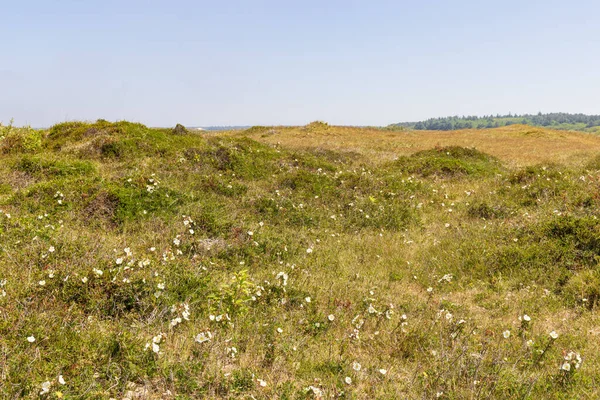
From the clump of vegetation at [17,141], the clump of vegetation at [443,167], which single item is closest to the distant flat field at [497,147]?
the clump of vegetation at [443,167]

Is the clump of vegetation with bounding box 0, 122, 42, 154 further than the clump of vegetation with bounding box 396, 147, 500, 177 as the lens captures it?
No

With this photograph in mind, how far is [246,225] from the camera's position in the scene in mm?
8898

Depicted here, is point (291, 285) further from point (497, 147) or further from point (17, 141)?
point (497, 147)

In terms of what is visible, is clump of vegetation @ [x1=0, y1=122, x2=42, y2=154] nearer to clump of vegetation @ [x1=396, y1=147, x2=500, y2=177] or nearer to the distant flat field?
the distant flat field

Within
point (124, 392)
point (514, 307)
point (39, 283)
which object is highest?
point (39, 283)

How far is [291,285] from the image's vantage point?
6.20 meters

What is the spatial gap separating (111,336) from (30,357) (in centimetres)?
69

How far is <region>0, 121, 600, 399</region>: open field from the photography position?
3.77 meters

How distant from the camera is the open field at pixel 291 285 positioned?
3.77 metres

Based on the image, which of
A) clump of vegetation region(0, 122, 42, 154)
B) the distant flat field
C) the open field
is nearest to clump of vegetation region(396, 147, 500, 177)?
the open field

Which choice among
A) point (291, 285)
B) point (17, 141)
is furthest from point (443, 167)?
point (17, 141)

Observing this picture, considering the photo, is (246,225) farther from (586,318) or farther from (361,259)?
(586,318)

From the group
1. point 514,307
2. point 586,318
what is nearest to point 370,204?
point 514,307

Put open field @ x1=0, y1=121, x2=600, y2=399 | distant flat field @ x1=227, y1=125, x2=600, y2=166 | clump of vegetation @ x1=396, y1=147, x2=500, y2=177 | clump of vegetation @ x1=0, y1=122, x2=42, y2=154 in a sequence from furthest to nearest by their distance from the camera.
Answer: distant flat field @ x1=227, y1=125, x2=600, y2=166, clump of vegetation @ x1=396, y1=147, x2=500, y2=177, clump of vegetation @ x1=0, y1=122, x2=42, y2=154, open field @ x1=0, y1=121, x2=600, y2=399
